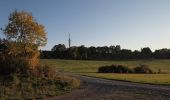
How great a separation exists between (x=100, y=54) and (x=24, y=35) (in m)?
114

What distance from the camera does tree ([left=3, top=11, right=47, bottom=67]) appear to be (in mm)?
43406

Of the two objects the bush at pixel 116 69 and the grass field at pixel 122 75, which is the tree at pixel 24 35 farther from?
the bush at pixel 116 69

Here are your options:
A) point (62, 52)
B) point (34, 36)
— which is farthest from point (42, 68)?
point (62, 52)

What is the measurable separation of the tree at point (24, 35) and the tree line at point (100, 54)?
92133mm

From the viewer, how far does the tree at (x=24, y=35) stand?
43406mm

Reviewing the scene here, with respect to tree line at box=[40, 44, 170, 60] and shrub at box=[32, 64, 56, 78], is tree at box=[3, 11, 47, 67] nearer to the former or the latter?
shrub at box=[32, 64, 56, 78]

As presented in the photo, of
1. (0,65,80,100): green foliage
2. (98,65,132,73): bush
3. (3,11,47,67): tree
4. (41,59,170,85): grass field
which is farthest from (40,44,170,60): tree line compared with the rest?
(0,65,80,100): green foliage

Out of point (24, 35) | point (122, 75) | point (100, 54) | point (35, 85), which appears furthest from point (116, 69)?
point (100, 54)

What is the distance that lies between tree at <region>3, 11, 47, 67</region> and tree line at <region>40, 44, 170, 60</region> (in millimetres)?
92133

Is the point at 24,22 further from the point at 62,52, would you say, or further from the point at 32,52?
the point at 62,52

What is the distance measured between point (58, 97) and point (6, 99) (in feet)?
12.8

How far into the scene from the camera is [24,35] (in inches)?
1745

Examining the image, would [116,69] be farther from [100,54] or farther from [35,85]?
[100,54]

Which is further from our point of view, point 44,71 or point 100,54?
point 100,54
